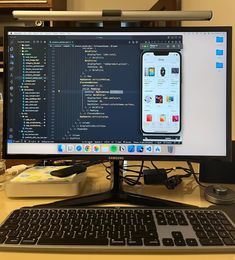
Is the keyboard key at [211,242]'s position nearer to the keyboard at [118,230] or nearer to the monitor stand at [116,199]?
the keyboard at [118,230]

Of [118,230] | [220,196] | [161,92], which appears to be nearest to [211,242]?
[118,230]

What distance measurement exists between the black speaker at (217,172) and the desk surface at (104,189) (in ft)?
0.13

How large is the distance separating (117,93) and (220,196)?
39 centimetres

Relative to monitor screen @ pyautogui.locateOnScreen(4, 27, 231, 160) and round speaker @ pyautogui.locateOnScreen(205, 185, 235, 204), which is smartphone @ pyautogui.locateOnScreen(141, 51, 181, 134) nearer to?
monitor screen @ pyautogui.locateOnScreen(4, 27, 231, 160)

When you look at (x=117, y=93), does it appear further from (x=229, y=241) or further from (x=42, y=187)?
(x=229, y=241)

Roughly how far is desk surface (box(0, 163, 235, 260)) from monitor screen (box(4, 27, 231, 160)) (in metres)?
0.13

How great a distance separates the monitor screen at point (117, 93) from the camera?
37.5 inches

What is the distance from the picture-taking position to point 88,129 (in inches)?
38.1

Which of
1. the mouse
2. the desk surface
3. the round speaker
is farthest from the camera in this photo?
the mouse

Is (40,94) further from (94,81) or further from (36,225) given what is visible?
(36,225)

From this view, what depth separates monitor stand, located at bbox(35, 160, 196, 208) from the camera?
935mm

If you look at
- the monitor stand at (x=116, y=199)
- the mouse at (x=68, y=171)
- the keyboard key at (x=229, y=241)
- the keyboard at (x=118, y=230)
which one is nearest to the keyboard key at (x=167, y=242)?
the keyboard at (x=118, y=230)

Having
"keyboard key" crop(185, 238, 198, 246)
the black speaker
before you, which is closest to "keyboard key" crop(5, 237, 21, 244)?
"keyboard key" crop(185, 238, 198, 246)

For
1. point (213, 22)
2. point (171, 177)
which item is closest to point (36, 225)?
point (171, 177)
